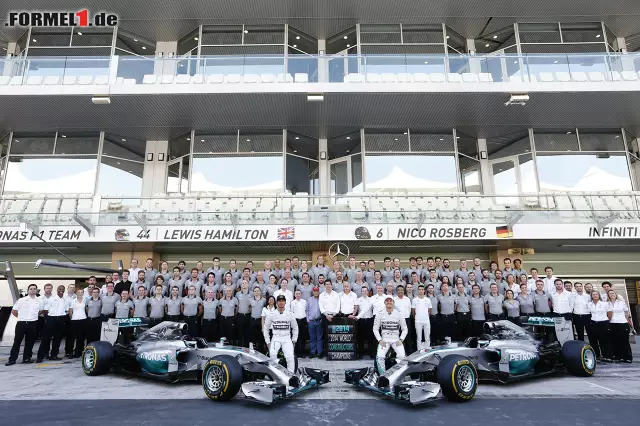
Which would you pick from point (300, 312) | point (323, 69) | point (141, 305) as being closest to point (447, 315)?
point (300, 312)

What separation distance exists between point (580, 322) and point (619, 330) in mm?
827

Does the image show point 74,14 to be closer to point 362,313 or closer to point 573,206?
point 362,313

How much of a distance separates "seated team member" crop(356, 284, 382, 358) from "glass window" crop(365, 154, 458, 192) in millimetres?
9445

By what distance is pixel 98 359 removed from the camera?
26.0 ft

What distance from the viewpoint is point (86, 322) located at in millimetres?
10688

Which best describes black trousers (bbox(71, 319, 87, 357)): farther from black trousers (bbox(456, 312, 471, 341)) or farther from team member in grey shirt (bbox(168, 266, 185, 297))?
black trousers (bbox(456, 312, 471, 341))

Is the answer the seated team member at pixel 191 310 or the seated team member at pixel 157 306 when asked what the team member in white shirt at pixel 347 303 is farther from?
the seated team member at pixel 157 306

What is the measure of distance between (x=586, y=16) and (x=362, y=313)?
20.1 m

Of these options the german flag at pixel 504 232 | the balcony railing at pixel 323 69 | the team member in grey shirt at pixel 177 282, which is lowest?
the team member in grey shirt at pixel 177 282

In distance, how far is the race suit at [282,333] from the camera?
750 centimetres

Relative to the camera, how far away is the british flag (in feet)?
49.7

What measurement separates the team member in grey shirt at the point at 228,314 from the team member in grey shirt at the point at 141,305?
1.85 meters

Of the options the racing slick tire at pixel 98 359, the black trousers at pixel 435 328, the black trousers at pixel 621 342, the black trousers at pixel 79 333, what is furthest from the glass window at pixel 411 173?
the racing slick tire at pixel 98 359

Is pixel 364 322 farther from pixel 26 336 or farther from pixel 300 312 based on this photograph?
pixel 26 336
